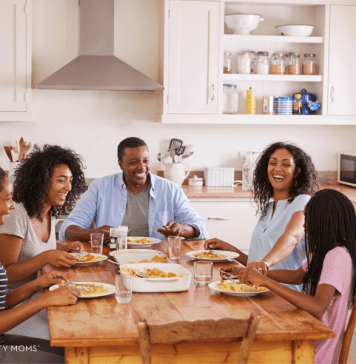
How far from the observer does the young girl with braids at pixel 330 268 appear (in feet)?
5.57

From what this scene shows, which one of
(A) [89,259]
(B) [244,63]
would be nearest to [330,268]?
(A) [89,259]

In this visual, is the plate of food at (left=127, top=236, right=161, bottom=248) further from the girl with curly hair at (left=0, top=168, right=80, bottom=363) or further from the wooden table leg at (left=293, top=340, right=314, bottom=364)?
the wooden table leg at (left=293, top=340, right=314, bottom=364)

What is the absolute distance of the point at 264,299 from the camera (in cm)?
181

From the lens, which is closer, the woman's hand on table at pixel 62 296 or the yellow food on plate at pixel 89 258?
the woman's hand on table at pixel 62 296

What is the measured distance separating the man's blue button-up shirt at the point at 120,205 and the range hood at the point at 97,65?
122 cm

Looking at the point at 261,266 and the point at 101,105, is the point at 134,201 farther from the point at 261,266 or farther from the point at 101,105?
the point at 101,105

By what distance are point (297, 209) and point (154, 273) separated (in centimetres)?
76

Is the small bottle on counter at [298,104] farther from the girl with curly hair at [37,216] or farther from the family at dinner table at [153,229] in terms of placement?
the girl with curly hair at [37,216]

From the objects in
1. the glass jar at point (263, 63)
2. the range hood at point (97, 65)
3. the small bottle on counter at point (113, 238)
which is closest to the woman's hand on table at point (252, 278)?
the small bottle on counter at point (113, 238)

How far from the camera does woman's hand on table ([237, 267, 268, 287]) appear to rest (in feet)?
5.83

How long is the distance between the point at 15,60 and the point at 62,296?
9.68ft

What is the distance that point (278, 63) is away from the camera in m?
4.58

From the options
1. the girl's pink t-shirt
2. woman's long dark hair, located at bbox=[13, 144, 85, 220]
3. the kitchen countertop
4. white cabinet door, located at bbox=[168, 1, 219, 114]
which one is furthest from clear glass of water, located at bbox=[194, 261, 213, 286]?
white cabinet door, located at bbox=[168, 1, 219, 114]

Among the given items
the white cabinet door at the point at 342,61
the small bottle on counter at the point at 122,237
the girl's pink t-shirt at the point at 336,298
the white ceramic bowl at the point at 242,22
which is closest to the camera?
the girl's pink t-shirt at the point at 336,298
